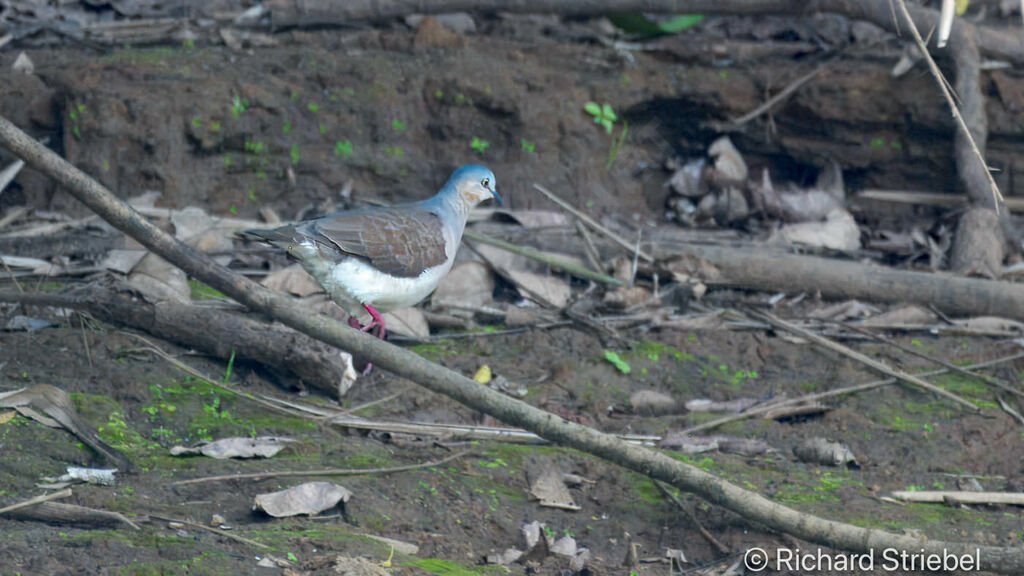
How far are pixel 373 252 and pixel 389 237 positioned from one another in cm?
14

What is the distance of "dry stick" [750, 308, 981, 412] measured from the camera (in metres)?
5.27

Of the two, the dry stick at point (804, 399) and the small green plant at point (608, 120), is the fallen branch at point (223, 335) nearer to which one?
the dry stick at point (804, 399)

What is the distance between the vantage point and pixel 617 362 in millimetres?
5480

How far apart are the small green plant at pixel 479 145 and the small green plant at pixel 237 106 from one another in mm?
1790

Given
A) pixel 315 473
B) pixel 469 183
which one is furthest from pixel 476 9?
pixel 315 473

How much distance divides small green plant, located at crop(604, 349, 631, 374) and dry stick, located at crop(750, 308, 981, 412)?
119cm

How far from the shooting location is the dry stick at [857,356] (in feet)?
17.3

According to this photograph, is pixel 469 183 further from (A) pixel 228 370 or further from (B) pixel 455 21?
(B) pixel 455 21

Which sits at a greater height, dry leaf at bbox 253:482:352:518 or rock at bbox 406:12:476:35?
rock at bbox 406:12:476:35

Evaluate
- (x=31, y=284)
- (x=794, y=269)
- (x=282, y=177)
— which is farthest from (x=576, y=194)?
(x=31, y=284)

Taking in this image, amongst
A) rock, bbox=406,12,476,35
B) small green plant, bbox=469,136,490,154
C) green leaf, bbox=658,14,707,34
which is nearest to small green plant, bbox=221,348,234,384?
small green plant, bbox=469,136,490,154

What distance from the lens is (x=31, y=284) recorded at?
5.11 meters

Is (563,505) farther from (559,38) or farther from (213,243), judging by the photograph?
(559,38)

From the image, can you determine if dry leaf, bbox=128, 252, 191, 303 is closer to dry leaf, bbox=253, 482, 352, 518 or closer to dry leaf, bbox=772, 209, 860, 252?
dry leaf, bbox=253, 482, 352, 518
